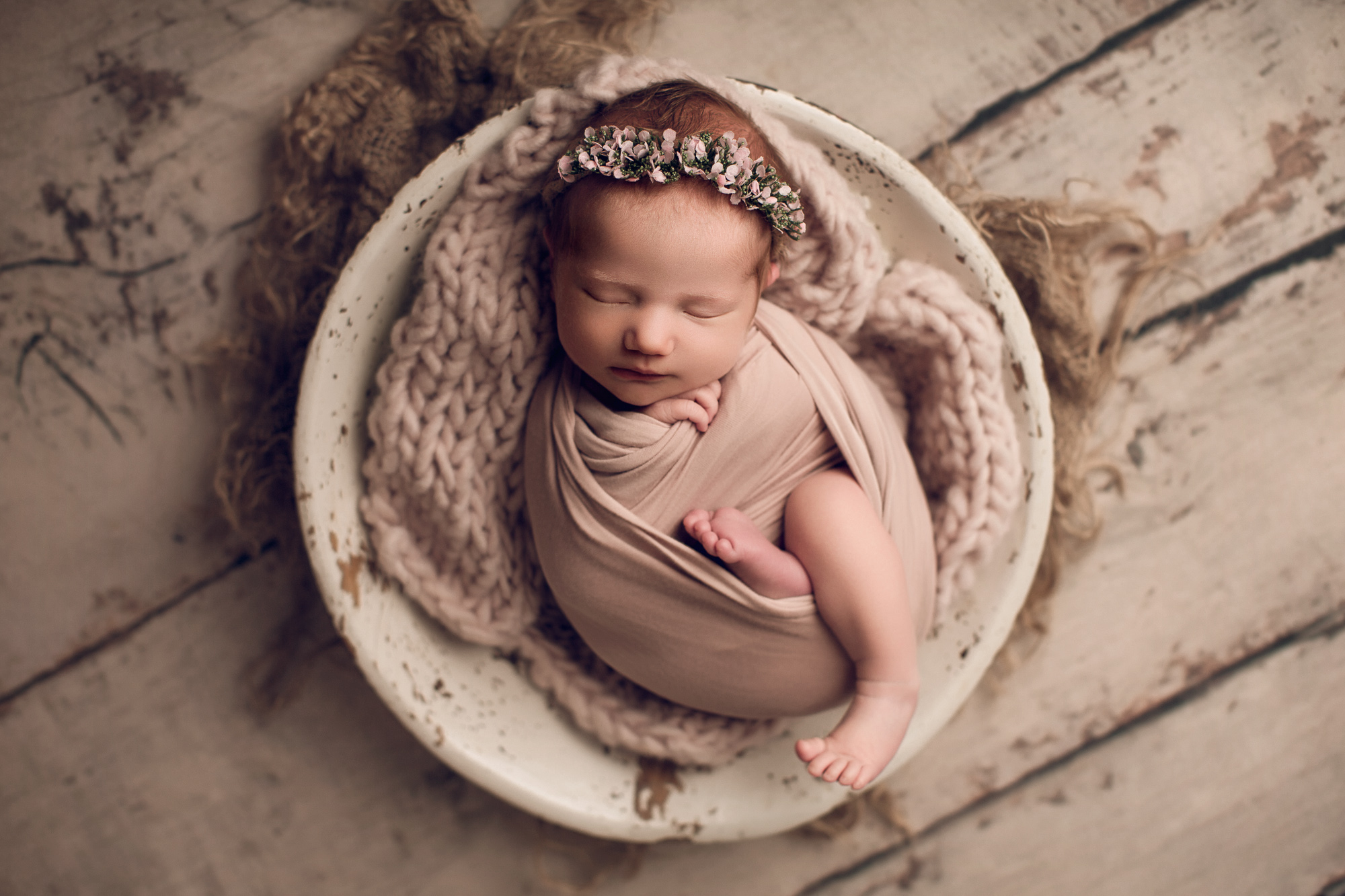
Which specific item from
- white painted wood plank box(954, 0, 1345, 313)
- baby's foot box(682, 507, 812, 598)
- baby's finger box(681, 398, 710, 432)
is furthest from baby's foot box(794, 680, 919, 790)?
white painted wood plank box(954, 0, 1345, 313)

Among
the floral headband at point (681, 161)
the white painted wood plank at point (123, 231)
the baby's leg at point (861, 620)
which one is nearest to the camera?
the floral headband at point (681, 161)

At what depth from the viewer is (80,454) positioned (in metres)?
1.04

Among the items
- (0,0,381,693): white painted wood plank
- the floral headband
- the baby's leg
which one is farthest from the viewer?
(0,0,381,693): white painted wood plank

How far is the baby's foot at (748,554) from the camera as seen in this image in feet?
2.44

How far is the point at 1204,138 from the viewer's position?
1.01 metres

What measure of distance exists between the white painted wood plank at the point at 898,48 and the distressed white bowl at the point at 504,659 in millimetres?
243

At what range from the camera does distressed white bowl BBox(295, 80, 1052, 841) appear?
81cm

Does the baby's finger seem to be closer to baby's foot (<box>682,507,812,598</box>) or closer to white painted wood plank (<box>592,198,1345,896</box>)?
baby's foot (<box>682,507,812,598</box>)

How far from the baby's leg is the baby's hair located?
258 millimetres

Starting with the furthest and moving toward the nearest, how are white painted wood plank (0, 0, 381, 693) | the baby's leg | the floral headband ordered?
white painted wood plank (0, 0, 381, 693)
the baby's leg
the floral headband

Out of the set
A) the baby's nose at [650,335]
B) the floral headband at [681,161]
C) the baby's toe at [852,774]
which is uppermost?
the floral headband at [681,161]

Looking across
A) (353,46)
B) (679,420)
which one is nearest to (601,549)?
(679,420)

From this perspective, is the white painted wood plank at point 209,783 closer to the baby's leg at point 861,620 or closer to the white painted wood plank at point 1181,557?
the white painted wood plank at point 1181,557

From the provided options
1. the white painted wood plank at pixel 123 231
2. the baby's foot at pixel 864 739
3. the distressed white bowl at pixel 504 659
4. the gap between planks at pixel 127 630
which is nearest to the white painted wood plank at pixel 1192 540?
the distressed white bowl at pixel 504 659
